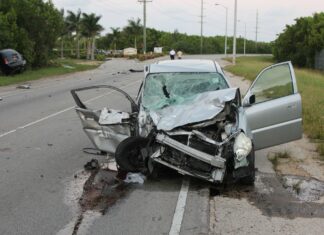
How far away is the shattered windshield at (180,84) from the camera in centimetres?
842

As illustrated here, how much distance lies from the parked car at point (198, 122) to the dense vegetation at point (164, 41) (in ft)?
334

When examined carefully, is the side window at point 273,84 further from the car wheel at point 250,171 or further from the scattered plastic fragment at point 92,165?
the scattered plastic fragment at point 92,165

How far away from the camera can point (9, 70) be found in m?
31.6

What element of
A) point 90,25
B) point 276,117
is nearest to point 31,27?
point 276,117

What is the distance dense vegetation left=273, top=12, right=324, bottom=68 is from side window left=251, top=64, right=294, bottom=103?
55175 millimetres

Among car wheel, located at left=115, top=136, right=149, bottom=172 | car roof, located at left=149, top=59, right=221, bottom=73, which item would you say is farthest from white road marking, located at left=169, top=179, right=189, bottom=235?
car roof, located at left=149, top=59, right=221, bottom=73

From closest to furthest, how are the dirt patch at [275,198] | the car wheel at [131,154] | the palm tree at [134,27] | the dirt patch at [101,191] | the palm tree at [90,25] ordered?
the dirt patch at [275,198], the dirt patch at [101,191], the car wheel at [131,154], the palm tree at [90,25], the palm tree at [134,27]

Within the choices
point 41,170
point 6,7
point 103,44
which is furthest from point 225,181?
point 103,44

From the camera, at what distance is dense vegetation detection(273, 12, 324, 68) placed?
62.4 metres

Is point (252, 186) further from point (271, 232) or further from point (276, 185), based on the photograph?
point (271, 232)

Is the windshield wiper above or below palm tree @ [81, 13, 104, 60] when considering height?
below

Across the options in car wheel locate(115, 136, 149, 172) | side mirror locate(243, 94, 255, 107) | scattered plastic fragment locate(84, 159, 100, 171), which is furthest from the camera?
side mirror locate(243, 94, 255, 107)

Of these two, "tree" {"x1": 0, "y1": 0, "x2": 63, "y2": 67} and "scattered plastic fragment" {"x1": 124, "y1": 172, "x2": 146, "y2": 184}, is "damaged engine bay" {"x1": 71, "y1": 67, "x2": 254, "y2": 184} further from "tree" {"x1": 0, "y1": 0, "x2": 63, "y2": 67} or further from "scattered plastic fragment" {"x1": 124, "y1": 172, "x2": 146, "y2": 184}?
"tree" {"x1": 0, "y1": 0, "x2": 63, "y2": 67}

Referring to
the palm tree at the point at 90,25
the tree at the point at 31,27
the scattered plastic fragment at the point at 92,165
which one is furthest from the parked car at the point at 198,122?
the palm tree at the point at 90,25
